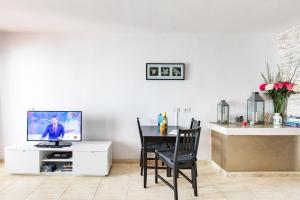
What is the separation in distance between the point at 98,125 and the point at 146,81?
115 centimetres

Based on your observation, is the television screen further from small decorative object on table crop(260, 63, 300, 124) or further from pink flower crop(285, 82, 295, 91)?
pink flower crop(285, 82, 295, 91)

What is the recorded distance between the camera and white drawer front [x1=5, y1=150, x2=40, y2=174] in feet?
12.6

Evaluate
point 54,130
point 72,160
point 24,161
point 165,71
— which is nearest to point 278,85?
point 165,71

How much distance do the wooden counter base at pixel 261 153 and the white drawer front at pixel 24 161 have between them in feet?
9.47

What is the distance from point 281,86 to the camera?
4.10 meters

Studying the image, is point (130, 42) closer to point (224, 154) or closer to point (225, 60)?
point (225, 60)

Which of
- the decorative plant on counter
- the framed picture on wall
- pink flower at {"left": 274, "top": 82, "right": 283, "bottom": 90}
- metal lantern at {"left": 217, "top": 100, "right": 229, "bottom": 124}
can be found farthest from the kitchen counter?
the framed picture on wall

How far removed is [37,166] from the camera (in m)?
3.83

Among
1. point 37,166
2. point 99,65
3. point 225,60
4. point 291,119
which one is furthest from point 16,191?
point 291,119

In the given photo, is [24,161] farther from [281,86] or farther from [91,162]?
[281,86]

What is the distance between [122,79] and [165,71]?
2.54 ft

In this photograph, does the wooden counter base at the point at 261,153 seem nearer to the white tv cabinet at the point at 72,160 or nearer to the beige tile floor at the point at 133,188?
the beige tile floor at the point at 133,188

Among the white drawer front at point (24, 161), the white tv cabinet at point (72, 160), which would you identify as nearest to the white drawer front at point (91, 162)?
the white tv cabinet at point (72, 160)

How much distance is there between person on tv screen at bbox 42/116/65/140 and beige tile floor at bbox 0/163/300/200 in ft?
2.05
